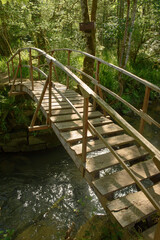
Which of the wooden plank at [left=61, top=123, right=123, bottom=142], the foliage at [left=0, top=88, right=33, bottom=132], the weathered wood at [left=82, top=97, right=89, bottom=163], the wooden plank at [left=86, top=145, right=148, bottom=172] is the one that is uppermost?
the weathered wood at [left=82, top=97, right=89, bottom=163]

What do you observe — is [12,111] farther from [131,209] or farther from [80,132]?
[131,209]

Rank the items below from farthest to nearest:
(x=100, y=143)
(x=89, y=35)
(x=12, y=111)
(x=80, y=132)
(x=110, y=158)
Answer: (x=12, y=111), (x=89, y=35), (x=80, y=132), (x=100, y=143), (x=110, y=158)

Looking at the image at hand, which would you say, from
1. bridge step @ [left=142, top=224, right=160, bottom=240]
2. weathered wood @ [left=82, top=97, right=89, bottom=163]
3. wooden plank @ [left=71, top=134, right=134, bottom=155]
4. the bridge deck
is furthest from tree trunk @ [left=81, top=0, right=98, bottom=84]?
bridge step @ [left=142, top=224, right=160, bottom=240]

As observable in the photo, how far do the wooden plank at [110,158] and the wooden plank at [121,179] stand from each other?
0.15 metres

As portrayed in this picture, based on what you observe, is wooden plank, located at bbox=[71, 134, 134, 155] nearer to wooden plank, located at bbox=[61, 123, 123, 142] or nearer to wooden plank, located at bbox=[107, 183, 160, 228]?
wooden plank, located at bbox=[61, 123, 123, 142]

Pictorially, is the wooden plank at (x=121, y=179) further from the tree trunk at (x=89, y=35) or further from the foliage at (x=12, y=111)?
the tree trunk at (x=89, y=35)

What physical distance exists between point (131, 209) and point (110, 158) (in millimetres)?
836

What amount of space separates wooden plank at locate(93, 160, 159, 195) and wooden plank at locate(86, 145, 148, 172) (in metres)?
0.15

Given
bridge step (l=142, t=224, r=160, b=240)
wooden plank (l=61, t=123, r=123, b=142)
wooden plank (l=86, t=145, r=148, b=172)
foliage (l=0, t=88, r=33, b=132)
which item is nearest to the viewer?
bridge step (l=142, t=224, r=160, b=240)

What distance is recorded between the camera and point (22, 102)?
647 cm

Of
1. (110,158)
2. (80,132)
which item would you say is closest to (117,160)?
(110,158)

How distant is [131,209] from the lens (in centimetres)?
202

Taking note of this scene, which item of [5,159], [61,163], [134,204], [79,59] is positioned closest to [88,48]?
[79,59]

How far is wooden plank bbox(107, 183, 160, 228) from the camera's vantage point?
1.88 meters
